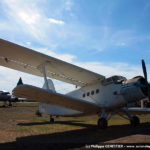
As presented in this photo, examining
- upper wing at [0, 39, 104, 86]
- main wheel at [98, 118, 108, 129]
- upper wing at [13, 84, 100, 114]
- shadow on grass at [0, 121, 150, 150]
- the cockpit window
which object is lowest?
shadow on grass at [0, 121, 150, 150]

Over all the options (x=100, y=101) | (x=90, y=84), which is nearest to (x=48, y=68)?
(x=90, y=84)

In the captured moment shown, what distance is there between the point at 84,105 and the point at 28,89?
127 inches

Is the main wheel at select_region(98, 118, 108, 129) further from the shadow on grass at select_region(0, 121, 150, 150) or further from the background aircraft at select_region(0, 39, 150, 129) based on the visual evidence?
the shadow on grass at select_region(0, 121, 150, 150)

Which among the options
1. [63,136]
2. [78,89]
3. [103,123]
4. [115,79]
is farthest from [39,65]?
[103,123]

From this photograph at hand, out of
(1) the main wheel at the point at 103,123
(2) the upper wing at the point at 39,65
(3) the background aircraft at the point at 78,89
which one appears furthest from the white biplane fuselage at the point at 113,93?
(1) the main wheel at the point at 103,123

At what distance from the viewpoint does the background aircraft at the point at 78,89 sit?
8.36m

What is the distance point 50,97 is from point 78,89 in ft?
14.3

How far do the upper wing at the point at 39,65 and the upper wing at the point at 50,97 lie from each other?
216 cm

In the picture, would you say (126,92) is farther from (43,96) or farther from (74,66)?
(43,96)

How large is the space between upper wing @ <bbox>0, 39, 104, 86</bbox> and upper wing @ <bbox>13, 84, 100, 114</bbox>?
216 cm

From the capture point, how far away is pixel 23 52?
29.6 feet

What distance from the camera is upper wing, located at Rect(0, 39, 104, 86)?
29.1 ft

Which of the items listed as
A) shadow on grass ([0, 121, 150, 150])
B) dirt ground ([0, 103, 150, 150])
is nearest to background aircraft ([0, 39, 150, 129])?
dirt ground ([0, 103, 150, 150])

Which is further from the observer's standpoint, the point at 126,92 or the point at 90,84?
the point at 90,84
